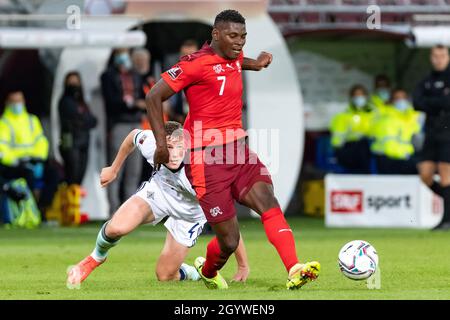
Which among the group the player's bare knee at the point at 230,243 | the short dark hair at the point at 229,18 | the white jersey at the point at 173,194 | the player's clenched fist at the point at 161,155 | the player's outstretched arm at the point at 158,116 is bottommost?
the player's bare knee at the point at 230,243

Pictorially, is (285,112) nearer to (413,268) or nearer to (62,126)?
(62,126)

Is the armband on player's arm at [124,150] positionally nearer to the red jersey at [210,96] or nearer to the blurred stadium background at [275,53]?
the red jersey at [210,96]

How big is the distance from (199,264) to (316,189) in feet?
32.8

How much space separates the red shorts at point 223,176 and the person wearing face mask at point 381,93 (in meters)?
10.7

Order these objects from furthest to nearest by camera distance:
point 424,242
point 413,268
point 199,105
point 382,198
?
point 382,198 < point 424,242 < point 413,268 < point 199,105

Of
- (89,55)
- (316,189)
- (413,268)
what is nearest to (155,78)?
(89,55)

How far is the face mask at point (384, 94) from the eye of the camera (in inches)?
806

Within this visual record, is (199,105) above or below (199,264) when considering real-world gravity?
above

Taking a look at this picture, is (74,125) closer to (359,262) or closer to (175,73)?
(175,73)

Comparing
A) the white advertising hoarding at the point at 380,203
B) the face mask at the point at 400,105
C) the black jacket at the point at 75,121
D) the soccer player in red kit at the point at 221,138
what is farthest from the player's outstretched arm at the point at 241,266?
the face mask at the point at 400,105

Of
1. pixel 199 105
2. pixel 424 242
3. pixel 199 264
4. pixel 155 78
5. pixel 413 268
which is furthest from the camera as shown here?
pixel 155 78

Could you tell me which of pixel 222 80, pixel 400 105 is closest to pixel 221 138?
pixel 222 80

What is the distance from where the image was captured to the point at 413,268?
11.8m

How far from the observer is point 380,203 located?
18391 millimetres
